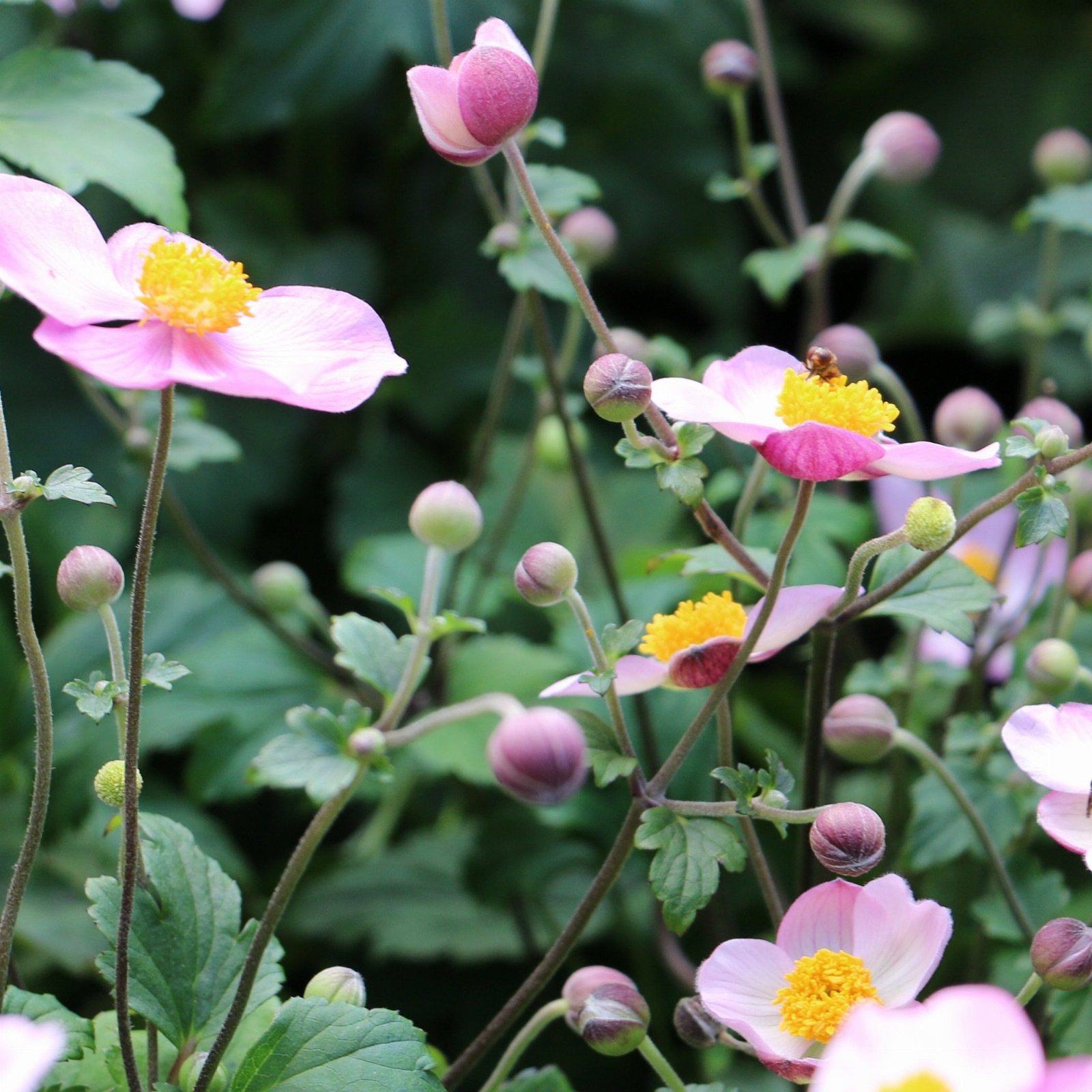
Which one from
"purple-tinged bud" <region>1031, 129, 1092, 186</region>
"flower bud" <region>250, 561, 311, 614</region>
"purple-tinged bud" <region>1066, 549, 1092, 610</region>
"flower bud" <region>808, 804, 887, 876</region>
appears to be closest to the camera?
"flower bud" <region>808, 804, 887, 876</region>

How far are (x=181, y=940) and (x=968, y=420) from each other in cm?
50

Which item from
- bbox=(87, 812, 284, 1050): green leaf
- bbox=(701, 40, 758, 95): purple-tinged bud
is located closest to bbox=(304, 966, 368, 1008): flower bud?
bbox=(87, 812, 284, 1050): green leaf

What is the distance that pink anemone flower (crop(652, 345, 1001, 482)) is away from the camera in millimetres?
443

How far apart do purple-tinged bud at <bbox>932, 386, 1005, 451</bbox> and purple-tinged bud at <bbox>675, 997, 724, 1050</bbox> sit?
36 cm

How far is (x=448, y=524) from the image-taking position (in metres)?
0.48

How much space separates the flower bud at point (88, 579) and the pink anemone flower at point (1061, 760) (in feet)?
1.21

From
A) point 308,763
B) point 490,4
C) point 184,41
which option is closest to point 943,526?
point 308,763

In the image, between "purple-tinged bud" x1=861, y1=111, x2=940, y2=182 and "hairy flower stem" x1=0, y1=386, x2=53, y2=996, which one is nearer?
"hairy flower stem" x1=0, y1=386, x2=53, y2=996

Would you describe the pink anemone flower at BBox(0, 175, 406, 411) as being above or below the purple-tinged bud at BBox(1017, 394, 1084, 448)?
above

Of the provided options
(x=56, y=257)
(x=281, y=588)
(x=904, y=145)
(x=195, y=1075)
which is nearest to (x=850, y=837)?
(x=195, y=1075)

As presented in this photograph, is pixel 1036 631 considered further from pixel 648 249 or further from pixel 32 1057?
pixel 648 249

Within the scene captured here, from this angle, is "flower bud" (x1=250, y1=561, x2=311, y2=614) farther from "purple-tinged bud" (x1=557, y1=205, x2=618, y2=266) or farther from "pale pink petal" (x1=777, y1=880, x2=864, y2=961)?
"pale pink petal" (x1=777, y1=880, x2=864, y2=961)

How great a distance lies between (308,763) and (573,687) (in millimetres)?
138

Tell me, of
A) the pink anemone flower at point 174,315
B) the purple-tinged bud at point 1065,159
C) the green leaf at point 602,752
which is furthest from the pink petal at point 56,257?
the purple-tinged bud at point 1065,159
